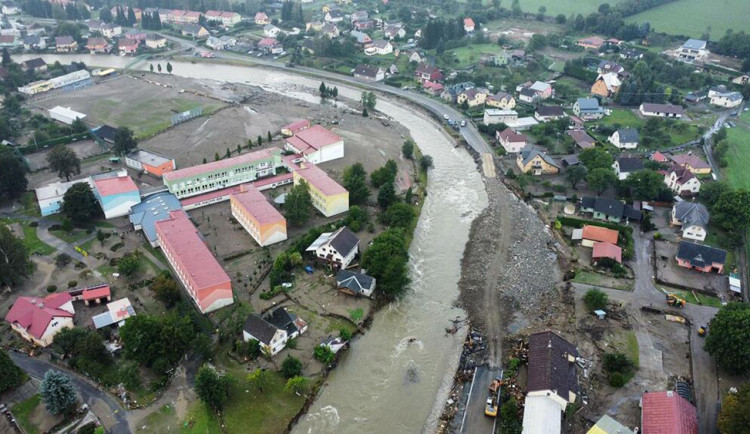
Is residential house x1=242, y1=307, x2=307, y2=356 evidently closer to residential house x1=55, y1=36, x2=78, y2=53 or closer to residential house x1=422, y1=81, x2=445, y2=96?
residential house x1=422, y1=81, x2=445, y2=96

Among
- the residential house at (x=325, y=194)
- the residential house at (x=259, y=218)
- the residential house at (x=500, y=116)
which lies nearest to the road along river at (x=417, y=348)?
the residential house at (x=325, y=194)

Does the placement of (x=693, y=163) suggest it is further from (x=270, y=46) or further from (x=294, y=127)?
(x=270, y=46)

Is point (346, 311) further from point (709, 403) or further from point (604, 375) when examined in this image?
point (709, 403)

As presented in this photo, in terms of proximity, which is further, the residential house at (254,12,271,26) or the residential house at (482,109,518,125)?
the residential house at (254,12,271,26)

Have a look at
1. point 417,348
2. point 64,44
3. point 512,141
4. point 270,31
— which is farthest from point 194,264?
point 270,31

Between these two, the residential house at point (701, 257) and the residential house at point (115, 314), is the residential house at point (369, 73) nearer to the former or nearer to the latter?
the residential house at point (701, 257)

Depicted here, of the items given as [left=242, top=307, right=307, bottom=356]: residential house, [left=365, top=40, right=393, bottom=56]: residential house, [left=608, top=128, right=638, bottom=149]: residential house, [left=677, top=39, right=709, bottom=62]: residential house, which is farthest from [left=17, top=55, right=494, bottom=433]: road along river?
[left=677, top=39, right=709, bottom=62]: residential house

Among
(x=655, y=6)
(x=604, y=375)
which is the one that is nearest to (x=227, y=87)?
(x=604, y=375)
